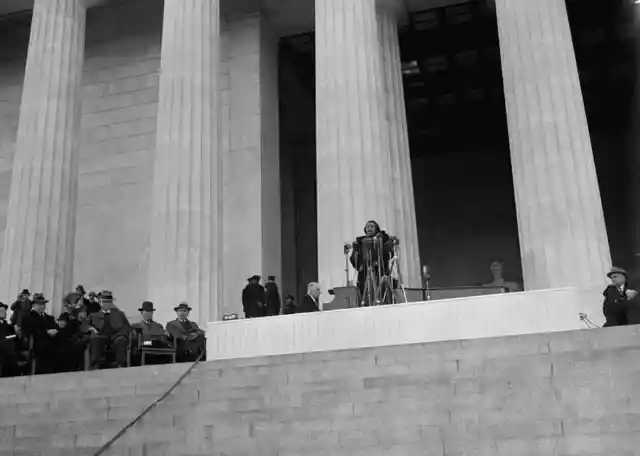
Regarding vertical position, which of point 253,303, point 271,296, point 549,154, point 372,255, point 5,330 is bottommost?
point 5,330

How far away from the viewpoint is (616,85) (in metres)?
36.6

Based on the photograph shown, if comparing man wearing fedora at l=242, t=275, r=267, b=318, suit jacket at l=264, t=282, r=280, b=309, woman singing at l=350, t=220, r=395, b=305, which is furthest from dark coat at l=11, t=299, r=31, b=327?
woman singing at l=350, t=220, r=395, b=305

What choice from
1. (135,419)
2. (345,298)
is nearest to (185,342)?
(345,298)

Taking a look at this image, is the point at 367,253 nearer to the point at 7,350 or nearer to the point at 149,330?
the point at 149,330

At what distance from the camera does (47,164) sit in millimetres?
23625

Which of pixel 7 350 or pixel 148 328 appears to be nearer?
pixel 7 350

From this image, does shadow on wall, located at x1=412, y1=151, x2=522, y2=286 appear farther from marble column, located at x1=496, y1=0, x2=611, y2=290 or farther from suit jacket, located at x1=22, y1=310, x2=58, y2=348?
suit jacket, located at x1=22, y1=310, x2=58, y2=348

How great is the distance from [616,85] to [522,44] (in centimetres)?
1831

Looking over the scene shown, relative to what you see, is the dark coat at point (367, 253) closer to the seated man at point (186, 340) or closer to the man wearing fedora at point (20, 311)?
the seated man at point (186, 340)

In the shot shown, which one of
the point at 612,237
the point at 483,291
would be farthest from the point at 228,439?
the point at 612,237

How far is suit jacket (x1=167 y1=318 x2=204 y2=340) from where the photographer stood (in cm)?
1641

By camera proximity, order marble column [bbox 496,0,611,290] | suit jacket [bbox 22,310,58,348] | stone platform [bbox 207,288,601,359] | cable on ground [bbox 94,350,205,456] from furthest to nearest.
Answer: marble column [bbox 496,0,611,290], suit jacket [bbox 22,310,58,348], stone platform [bbox 207,288,601,359], cable on ground [bbox 94,350,205,456]

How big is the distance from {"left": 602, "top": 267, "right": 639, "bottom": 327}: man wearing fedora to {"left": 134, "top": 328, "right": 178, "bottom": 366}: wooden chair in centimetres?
872

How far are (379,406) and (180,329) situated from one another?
722 cm
